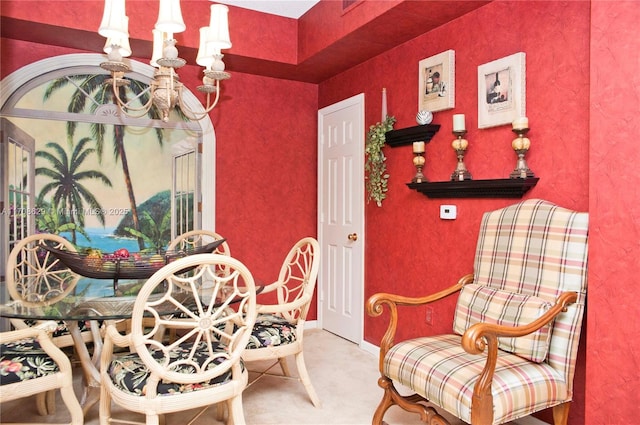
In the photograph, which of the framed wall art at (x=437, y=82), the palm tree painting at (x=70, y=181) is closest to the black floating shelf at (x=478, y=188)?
the framed wall art at (x=437, y=82)

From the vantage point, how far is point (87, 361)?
2.52 meters

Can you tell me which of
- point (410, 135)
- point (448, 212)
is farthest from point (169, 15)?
point (448, 212)

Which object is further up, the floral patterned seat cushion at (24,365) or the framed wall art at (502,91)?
the framed wall art at (502,91)

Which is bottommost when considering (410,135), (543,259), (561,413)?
(561,413)

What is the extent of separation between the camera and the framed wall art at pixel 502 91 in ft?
→ 8.47

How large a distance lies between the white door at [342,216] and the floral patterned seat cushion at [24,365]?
2482 mm

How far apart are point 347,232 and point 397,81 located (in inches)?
55.1

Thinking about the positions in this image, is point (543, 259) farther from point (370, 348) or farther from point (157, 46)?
point (157, 46)

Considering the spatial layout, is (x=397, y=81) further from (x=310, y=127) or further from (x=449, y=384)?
(x=449, y=384)

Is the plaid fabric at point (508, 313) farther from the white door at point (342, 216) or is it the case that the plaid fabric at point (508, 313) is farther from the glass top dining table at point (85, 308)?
the white door at point (342, 216)

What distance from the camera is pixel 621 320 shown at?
1.77 metres

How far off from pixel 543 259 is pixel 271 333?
151cm

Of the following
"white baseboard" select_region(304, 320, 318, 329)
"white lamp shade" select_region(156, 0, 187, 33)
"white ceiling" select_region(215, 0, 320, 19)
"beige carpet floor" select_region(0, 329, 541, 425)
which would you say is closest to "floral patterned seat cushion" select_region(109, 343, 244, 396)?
"beige carpet floor" select_region(0, 329, 541, 425)

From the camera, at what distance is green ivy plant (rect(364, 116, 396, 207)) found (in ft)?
11.9
